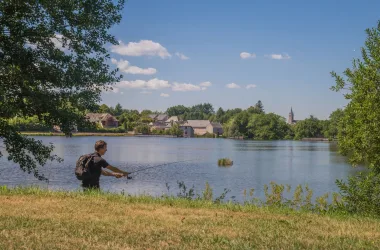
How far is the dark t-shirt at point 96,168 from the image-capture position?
1015 centimetres

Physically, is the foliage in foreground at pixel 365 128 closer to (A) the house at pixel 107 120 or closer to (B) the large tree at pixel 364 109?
(B) the large tree at pixel 364 109

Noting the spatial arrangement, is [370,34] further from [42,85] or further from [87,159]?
[42,85]

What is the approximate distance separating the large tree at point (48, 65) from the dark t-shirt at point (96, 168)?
126 inches

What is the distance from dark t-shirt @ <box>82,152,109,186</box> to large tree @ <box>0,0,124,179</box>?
3.21m

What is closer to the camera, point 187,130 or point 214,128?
point 214,128

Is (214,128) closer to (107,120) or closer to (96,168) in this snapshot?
(107,120)

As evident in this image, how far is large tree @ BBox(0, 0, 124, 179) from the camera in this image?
486 inches

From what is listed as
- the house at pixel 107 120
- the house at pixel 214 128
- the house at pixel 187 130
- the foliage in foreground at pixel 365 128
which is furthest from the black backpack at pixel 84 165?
the house at pixel 187 130

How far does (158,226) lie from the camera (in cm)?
707

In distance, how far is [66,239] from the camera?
596cm

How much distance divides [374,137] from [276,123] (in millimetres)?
142890

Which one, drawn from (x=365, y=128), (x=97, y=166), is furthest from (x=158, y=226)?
(x=365, y=128)

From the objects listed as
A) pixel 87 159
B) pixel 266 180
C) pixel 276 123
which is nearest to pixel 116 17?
pixel 87 159

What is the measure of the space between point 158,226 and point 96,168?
3.75 metres
